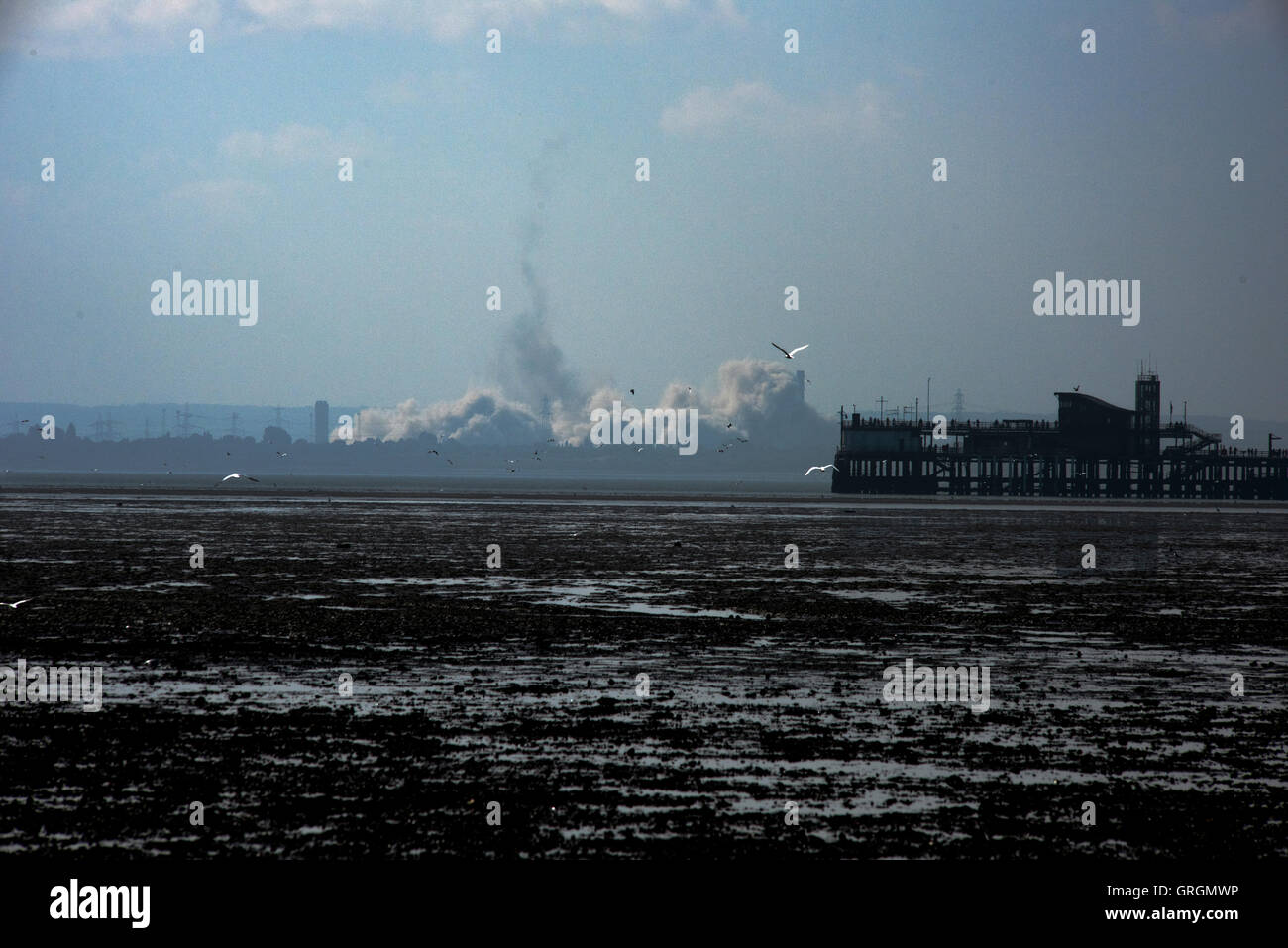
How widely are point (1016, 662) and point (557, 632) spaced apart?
30.9ft

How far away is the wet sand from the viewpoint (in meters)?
11.9

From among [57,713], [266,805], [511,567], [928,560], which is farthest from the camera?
[928,560]

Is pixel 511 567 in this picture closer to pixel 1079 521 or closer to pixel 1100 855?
pixel 1100 855

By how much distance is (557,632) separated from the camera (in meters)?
26.8

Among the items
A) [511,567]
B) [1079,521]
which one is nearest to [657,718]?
[511,567]

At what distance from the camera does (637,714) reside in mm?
17562

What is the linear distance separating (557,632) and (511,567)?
1710 centimetres

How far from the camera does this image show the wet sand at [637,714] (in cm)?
1185

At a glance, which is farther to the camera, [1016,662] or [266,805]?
[1016,662]
